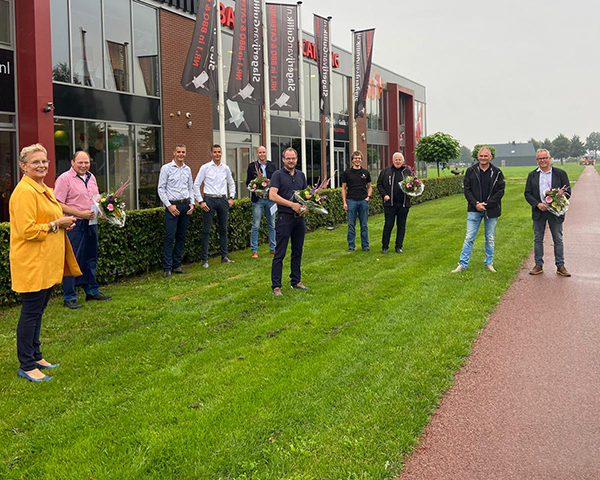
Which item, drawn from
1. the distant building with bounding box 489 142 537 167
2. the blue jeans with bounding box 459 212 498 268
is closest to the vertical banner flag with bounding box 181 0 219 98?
the blue jeans with bounding box 459 212 498 268

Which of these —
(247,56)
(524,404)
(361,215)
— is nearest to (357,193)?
(361,215)

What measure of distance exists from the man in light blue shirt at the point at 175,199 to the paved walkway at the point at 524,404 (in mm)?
5104

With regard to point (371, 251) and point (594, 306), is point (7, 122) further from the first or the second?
point (594, 306)

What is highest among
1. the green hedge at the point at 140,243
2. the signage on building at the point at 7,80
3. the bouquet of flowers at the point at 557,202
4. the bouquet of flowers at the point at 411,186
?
the signage on building at the point at 7,80

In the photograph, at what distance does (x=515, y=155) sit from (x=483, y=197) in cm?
16700

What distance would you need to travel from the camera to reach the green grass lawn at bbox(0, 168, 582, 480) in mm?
3494

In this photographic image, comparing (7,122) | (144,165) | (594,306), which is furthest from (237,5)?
(594,306)

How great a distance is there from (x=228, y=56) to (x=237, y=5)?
657 cm

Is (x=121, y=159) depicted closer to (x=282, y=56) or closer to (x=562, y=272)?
(x=282, y=56)

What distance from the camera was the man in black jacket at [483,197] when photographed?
911 cm

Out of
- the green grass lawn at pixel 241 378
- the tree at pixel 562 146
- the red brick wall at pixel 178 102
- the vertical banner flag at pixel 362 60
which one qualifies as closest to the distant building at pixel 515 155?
the tree at pixel 562 146

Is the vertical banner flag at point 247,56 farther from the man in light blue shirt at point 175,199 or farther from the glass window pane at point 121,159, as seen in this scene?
the man in light blue shirt at point 175,199

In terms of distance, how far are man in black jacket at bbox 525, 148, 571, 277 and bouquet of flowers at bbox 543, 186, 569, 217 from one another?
0.07m

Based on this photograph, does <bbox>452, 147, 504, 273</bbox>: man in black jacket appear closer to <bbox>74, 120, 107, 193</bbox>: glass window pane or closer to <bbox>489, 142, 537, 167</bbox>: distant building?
<bbox>74, 120, 107, 193</bbox>: glass window pane
